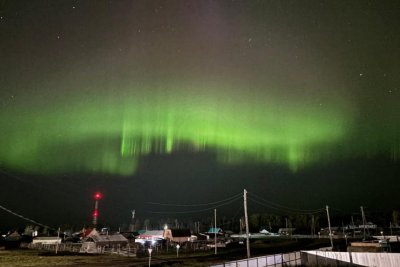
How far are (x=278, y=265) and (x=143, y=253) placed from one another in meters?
30.7

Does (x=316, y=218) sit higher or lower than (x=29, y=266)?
higher

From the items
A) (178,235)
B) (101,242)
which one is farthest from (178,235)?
(101,242)

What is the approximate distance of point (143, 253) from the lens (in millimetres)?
61781

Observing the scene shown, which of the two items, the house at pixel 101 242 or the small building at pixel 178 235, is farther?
the small building at pixel 178 235

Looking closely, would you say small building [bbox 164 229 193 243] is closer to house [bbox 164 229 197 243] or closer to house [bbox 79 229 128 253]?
house [bbox 164 229 197 243]

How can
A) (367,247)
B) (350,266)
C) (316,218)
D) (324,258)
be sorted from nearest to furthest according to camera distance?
(350,266) → (324,258) → (367,247) → (316,218)

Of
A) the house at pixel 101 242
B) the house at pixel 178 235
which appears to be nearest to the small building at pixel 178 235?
the house at pixel 178 235

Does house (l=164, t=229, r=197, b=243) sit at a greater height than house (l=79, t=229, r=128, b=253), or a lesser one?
greater

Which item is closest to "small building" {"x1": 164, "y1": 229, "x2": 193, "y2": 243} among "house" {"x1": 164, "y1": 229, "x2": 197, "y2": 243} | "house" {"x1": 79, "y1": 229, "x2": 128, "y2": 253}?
"house" {"x1": 164, "y1": 229, "x2": 197, "y2": 243}

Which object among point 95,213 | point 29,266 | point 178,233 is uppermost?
point 95,213

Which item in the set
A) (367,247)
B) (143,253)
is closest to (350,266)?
(367,247)

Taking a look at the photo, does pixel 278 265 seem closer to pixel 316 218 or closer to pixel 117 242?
pixel 117 242

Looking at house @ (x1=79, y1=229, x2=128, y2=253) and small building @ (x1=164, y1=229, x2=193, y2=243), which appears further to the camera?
small building @ (x1=164, y1=229, x2=193, y2=243)

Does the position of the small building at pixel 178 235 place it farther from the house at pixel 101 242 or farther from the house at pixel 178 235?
the house at pixel 101 242
